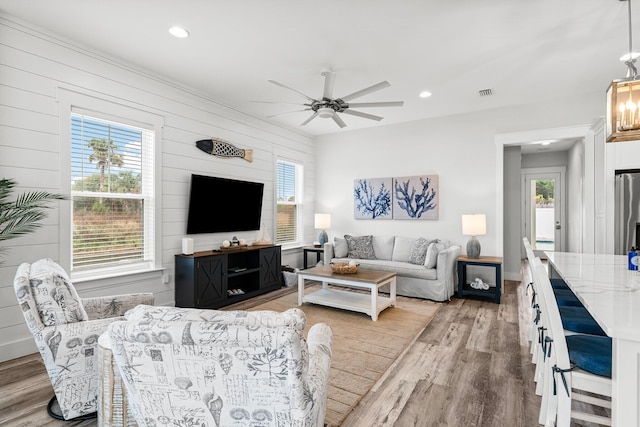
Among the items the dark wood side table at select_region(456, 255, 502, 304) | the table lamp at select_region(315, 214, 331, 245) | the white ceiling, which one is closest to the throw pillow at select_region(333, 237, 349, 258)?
the table lamp at select_region(315, 214, 331, 245)

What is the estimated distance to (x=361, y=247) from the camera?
5.71 metres

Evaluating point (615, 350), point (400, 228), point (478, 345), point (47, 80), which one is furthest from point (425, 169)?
point (47, 80)

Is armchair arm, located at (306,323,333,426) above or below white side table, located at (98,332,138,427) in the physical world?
above

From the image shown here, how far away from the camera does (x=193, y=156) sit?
439 centimetres

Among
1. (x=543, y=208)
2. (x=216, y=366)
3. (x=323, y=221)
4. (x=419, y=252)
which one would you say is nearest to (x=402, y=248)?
(x=419, y=252)

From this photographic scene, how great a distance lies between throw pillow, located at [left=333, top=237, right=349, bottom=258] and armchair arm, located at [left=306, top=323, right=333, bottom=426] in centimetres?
389

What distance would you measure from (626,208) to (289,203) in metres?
4.85

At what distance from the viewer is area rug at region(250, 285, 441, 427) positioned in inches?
89.7

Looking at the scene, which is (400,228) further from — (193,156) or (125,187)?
(125,187)

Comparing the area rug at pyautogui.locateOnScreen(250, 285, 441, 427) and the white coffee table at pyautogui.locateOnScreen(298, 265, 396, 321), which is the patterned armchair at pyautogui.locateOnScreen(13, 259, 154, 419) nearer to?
the area rug at pyautogui.locateOnScreen(250, 285, 441, 427)

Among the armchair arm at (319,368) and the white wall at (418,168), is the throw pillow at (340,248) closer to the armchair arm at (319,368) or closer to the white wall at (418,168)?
the white wall at (418,168)

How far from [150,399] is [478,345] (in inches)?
113

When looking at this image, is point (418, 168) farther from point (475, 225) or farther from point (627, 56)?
point (627, 56)

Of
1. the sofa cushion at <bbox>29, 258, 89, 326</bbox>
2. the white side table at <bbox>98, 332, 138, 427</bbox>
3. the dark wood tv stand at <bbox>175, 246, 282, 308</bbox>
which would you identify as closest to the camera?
the white side table at <bbox>98, 332, 138, 427</bbox>
